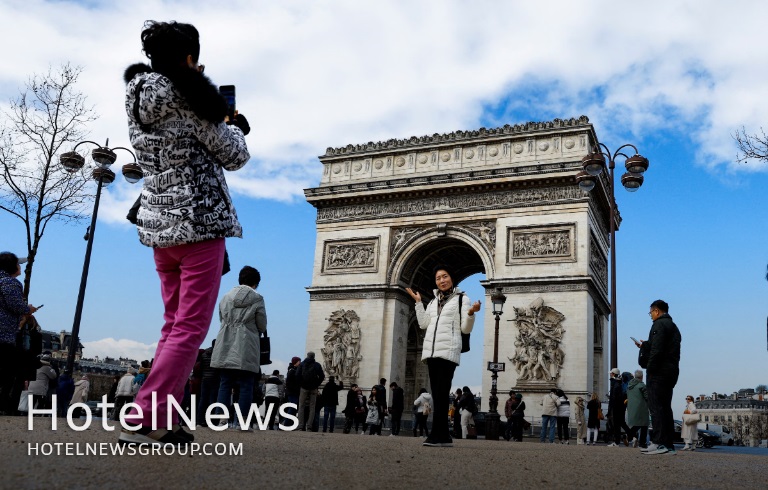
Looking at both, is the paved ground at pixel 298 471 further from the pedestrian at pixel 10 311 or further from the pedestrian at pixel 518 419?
the pedestrian at pixel 518 419

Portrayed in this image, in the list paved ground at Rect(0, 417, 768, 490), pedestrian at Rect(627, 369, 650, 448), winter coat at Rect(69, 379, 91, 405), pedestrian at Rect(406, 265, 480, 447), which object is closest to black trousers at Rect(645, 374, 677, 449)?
pedestrian at Rect(406, 265, 480, 447)

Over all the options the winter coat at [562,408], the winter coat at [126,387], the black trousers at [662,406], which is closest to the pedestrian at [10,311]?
the black trousers at [662,406]

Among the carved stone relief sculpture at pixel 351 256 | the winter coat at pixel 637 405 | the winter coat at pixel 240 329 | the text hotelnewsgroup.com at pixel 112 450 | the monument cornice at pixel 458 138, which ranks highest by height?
the monument cornice at pixel 458 138

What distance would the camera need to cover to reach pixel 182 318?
373 cm

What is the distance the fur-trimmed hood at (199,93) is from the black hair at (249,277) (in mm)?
3998

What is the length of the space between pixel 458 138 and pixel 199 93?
24.5 metres

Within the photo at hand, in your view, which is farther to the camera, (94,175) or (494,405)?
(494,405)

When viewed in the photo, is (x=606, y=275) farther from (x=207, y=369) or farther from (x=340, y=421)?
(x=207, y=369)

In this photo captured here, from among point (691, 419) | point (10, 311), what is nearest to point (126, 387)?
point (10, 311)

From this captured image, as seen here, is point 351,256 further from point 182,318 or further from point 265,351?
point 182,318

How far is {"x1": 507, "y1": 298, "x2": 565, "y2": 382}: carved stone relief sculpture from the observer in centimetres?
2302

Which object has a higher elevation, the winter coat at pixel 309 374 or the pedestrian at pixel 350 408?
the winter coat at pixel 309 374

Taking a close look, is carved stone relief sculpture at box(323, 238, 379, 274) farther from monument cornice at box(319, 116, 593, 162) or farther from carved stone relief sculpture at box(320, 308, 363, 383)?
monument cornice at box(319, 116, 593, 162)

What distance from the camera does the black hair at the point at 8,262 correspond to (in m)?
6.58
